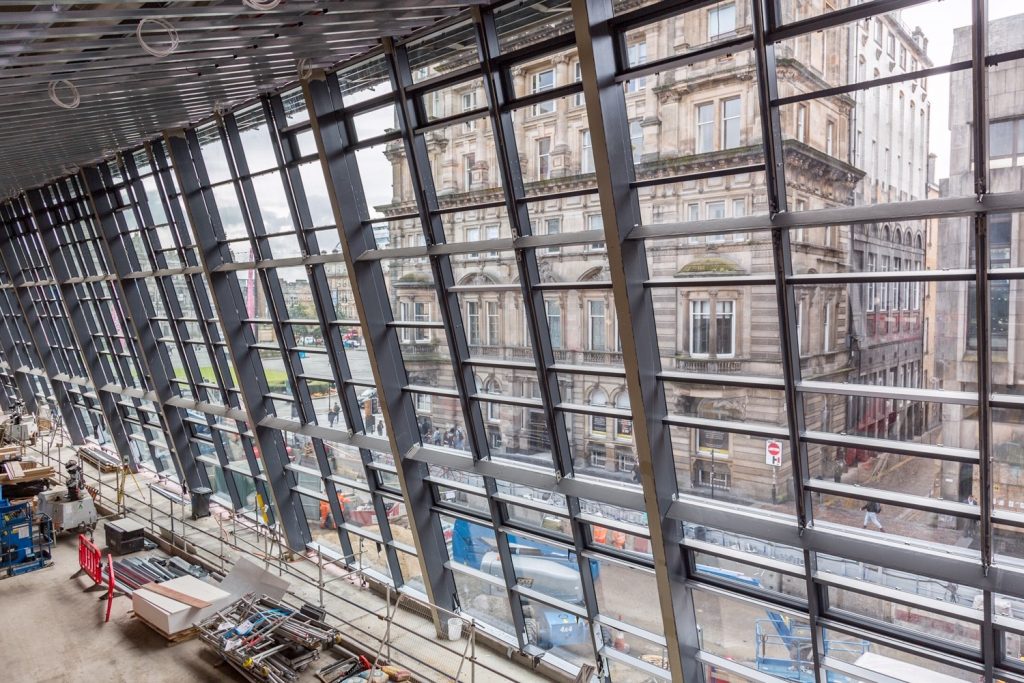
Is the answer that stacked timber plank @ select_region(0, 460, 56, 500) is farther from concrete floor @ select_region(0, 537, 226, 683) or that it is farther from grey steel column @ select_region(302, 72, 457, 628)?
grey steel column @ select_region(302, 72, 457, 628)

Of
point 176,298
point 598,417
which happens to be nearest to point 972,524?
point 598,417

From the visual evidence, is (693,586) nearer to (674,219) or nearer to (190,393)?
(674,219)

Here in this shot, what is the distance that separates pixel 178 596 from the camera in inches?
397

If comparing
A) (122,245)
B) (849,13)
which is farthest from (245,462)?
(849,13)

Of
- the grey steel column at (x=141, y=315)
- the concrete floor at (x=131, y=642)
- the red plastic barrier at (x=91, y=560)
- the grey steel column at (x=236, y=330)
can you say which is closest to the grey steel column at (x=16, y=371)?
the grey steel column at (x=141, y=315)

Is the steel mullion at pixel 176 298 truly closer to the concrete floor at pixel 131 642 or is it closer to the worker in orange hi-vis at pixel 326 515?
the concrete floor at pixel 131 642

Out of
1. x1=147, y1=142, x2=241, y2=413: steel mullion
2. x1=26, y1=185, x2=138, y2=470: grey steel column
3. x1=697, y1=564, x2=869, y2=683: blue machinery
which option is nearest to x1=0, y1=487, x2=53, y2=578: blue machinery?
x1=147, y1=142, x2=241, y2=413: steel mullion

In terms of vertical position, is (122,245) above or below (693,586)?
above

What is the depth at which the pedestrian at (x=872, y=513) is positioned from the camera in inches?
257

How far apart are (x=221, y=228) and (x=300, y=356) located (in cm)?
261

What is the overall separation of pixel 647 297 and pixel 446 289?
2845mm

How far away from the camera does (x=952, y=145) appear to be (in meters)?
5.17

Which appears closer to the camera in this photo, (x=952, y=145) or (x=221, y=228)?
(x=952, y=145)

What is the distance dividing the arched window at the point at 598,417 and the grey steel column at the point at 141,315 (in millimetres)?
11219
